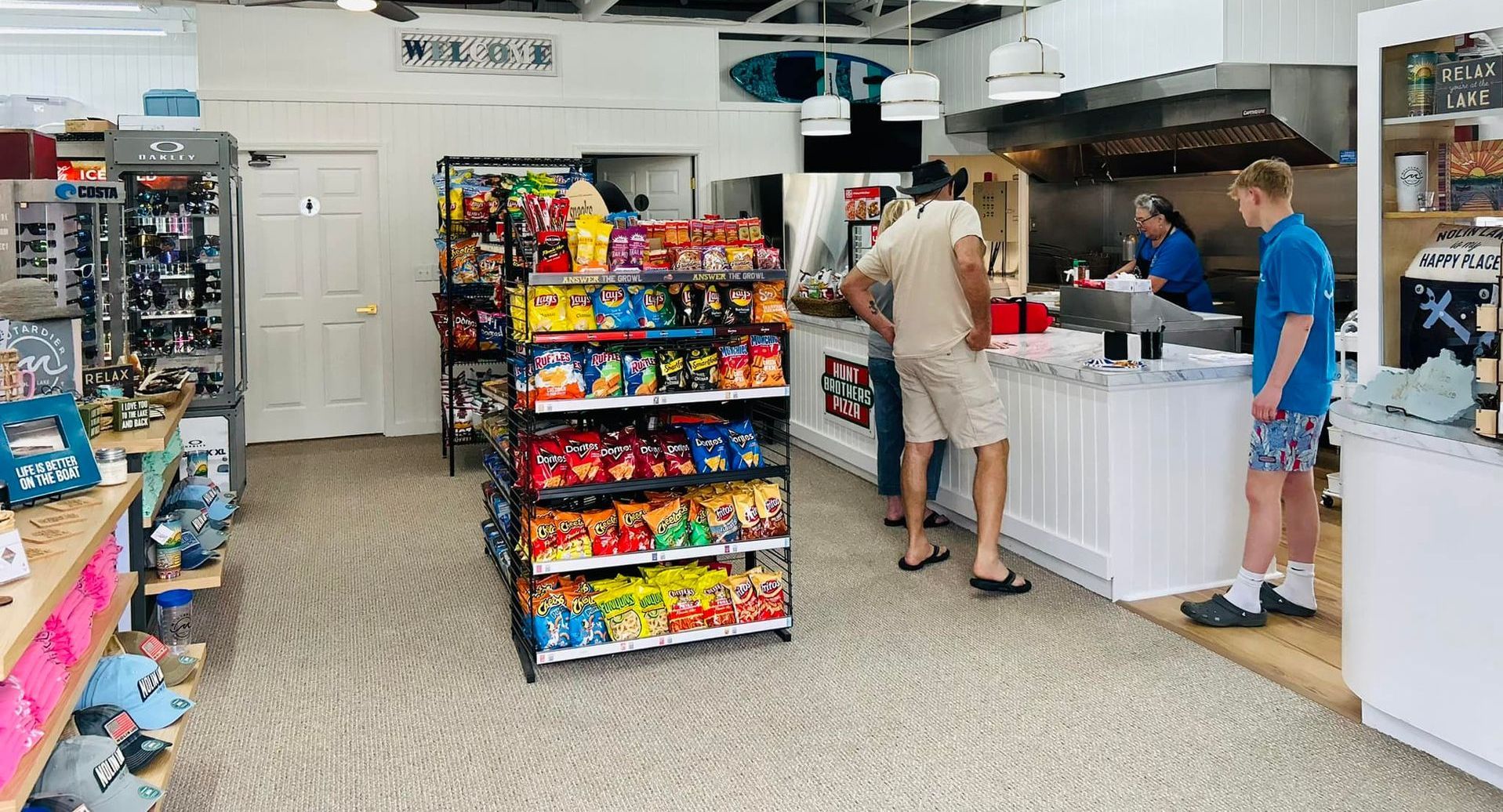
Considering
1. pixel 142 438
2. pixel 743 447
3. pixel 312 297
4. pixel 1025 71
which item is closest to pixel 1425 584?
pixel 743 447

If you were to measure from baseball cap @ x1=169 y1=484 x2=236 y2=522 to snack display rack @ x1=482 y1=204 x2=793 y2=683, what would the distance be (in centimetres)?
135

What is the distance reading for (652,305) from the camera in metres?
4.13

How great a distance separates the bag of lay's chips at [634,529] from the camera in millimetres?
4148

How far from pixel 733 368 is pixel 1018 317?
231 cm

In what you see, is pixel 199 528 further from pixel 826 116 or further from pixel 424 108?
pixel 424 108

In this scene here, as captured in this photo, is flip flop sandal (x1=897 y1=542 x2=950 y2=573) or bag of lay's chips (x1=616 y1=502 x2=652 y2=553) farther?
flip flop sandal (x1=897 y1=542 x2=950 y2=573)

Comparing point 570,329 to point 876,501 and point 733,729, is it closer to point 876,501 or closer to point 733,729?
point 733,729

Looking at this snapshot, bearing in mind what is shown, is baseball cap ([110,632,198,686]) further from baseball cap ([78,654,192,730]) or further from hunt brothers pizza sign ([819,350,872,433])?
hunt brothers pizza sign ([819,350,872,433])

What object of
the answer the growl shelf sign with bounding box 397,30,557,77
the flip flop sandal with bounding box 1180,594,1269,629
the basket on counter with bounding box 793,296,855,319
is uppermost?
the answer the growl shelf sign with bounding box 397,30,557,77

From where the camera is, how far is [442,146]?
893 cm

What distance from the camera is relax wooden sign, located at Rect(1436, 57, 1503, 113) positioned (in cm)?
342

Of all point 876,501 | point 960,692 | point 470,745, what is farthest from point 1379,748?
point 876,501

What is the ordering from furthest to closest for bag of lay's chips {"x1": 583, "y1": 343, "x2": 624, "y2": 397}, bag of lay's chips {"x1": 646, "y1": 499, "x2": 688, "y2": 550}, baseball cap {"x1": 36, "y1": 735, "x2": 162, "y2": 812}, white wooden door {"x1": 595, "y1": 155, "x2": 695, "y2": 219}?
1. white wooden door {"x1": 595, "y1": 155, "x2": 695, "y2": 219}
2. bag of lay's chips {"x1": 646, "y1": 499, "x2": 688, "y2": 550}
3. bag of lay's chips {"x1": 583, "y1": 343, "x2": 624, "y2": 397}
4. baseball cap {"x1": 36, "y1": 735, "x2": 162, "y2": 812}

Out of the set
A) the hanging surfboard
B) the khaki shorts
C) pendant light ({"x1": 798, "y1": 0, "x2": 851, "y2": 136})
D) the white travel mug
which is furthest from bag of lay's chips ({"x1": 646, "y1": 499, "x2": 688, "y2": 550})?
the hanging surfboard
